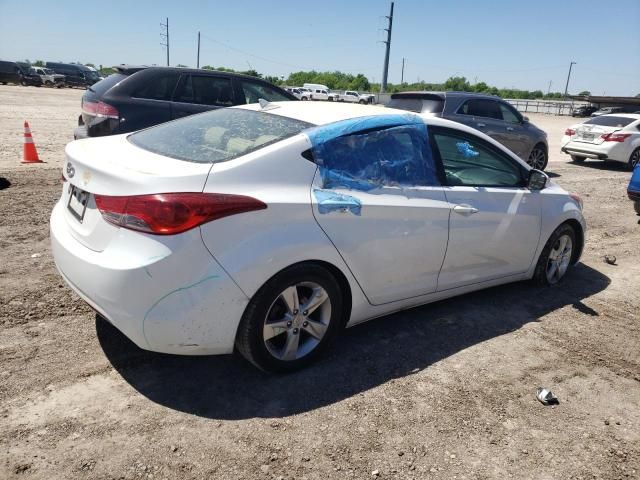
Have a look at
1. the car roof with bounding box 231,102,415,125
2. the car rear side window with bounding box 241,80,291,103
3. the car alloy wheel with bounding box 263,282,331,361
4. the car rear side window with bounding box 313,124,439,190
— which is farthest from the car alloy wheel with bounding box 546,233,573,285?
the car rear side window with bounding box 241,80,291,103

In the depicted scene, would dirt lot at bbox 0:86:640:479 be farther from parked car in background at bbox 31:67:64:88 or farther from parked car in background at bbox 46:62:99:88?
parked car in background at bbox 46:62:99:88

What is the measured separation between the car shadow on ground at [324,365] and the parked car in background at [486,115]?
6.53 metres

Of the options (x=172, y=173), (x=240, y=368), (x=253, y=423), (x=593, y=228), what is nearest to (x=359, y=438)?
(x=253, y=423)

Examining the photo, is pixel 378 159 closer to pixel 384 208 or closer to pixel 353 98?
pixel 384 208

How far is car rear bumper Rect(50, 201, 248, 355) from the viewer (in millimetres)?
2561

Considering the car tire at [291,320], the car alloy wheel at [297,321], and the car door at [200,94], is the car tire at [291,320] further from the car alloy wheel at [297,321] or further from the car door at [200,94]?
the car door at [200,94]

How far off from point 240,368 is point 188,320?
701 millimetres

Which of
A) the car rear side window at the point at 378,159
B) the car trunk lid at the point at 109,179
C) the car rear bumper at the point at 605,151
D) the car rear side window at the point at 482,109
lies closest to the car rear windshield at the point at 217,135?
the car trunk lid at the point at 109,179

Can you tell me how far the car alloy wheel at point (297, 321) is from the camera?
298cm

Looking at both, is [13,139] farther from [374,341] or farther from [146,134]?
[374,341]

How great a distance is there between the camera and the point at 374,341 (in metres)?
3.67

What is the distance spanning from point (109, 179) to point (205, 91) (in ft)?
17.9

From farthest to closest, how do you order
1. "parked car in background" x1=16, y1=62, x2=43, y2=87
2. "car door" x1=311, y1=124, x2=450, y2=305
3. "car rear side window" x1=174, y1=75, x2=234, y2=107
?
"parked car in background" x1=16, y1=62, x2=43, y2=87
"car rear side window" x1=174, y1=75, x2=234, y2=107
"car door" x1=311, y1=124, x2=450, y2=305

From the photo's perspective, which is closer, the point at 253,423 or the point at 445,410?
the point at 253,423
